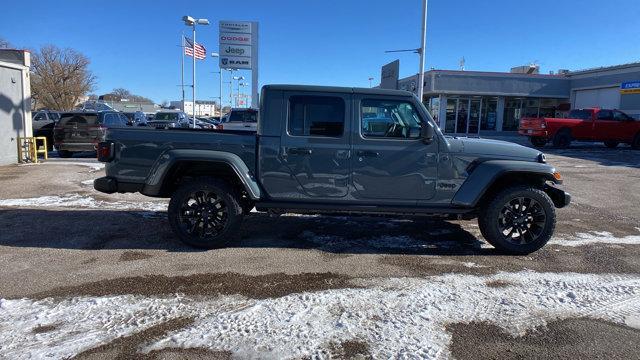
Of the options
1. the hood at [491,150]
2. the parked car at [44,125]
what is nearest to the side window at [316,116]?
the hood at [491,150]

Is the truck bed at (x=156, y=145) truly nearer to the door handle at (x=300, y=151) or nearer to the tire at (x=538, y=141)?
the door handle at (x=300, y=151)

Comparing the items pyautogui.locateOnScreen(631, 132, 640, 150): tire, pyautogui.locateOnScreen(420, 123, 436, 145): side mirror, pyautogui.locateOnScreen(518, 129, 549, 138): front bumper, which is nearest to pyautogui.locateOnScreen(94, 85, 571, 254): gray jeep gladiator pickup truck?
pyautogui.locateOnScreen(420, 123, 436, 145): side mirror

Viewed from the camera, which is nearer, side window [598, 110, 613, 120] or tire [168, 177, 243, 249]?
tire [168, 177, 243, 249]

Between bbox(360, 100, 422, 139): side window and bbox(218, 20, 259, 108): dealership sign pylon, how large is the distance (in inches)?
814

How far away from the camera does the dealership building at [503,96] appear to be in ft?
104

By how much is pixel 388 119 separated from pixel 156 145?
275cm

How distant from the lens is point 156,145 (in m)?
5.23

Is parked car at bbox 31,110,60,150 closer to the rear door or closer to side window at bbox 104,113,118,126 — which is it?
side window at bbox 104,113,118,126

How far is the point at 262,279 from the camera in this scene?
4.47m

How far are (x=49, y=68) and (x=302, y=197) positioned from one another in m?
65.2

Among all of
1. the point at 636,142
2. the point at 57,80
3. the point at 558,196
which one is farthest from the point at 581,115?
the point at 57,80

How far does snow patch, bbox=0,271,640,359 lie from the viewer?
10.5 feet

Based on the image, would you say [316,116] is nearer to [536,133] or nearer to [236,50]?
[536,133]

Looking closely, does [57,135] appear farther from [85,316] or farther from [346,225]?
[85,316]
